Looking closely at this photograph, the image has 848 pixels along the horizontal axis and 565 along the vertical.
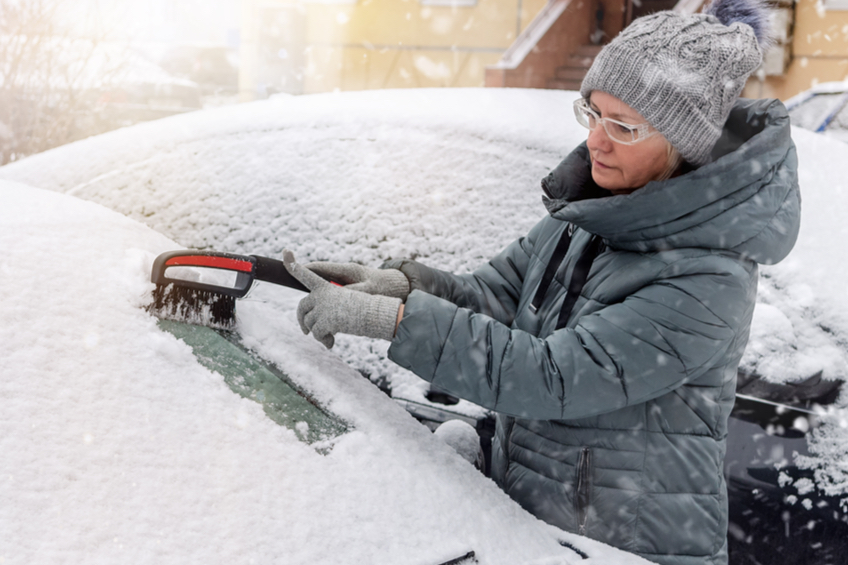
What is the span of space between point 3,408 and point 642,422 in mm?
1028

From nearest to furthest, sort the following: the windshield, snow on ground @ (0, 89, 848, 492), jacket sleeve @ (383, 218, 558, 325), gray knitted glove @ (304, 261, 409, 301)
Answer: the windshield, gray knitted glove @ (304, 261, 409, 301), jacket sleeve @ (383, 218, 558, 325), snow on ground @ (0, 89, 848, 492)

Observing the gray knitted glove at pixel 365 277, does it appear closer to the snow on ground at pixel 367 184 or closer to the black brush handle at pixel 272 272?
the black brush handle at pixel 272 272

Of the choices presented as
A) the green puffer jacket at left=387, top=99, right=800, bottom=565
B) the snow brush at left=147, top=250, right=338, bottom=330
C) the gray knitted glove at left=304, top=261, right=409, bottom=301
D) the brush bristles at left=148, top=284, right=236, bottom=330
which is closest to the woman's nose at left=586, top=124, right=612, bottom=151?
the green puffer jacket at left=387, top=99, right=800, bottom=565

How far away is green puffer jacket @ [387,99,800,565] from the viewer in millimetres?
1141

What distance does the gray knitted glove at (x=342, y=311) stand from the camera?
117cm

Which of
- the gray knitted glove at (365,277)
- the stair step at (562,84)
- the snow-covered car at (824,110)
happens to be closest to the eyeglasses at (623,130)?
the gray knitted glove at (365,277)

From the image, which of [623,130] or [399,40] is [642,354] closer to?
[623,130]

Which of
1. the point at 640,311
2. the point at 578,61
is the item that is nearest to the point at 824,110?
the point at 640,311

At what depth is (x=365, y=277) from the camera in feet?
4.63

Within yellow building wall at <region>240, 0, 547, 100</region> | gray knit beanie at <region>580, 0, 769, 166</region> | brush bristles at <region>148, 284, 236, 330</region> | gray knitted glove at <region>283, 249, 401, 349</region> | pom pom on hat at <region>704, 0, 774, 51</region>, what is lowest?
yellow building wall at <region>240, 0, 547, 100</region>

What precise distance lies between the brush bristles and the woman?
15 centimetres

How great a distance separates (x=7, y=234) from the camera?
119 cm

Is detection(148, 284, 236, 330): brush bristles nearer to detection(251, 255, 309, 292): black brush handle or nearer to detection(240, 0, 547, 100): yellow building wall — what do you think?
detection(251, 255, 309, 292): black brush handle

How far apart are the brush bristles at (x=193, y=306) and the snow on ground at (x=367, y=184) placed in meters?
0.71
